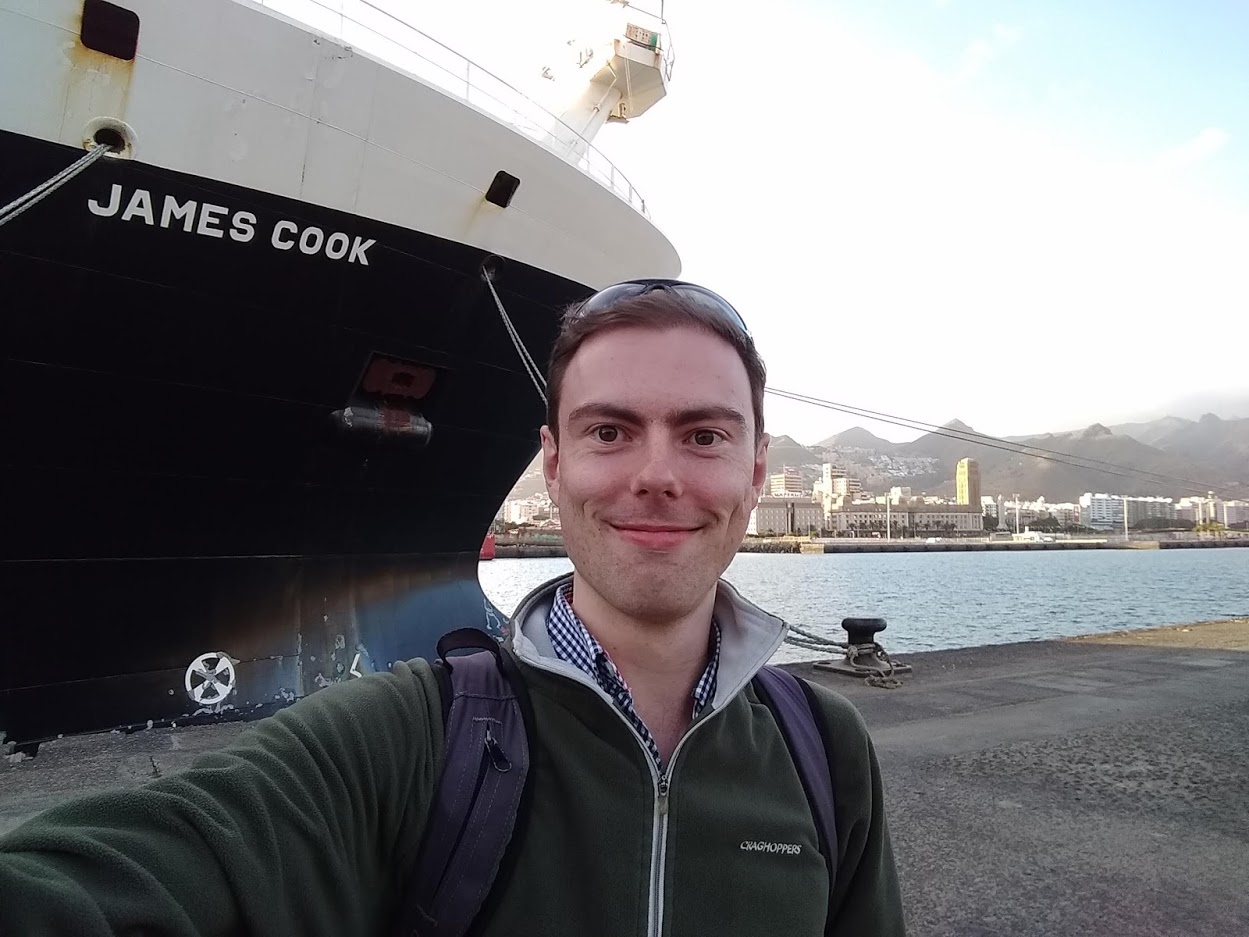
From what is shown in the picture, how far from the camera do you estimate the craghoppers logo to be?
4.21ft

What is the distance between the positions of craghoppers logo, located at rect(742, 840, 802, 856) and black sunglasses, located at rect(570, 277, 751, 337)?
0.92m

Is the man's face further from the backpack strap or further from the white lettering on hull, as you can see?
the white lettering on hull

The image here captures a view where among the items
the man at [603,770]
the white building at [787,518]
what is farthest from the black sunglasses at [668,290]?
the white building at [787,518]

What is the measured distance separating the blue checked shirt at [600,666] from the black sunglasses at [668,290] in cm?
58

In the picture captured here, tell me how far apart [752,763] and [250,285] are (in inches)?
210

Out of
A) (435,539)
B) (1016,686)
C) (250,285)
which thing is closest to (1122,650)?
(1016,686)

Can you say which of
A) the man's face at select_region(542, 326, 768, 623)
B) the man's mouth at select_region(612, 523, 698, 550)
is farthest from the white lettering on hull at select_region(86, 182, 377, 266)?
the man's mouth at select_region(612, 523, 698, 550)

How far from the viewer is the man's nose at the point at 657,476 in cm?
134

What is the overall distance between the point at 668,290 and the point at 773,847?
995mm

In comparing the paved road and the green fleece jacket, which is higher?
the green fleece jacket

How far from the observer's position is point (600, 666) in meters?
1.40

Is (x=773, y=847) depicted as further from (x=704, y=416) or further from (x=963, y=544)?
(x=963, y=544)

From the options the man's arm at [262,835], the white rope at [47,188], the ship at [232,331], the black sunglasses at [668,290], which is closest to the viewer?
the man's arm at [262,835]

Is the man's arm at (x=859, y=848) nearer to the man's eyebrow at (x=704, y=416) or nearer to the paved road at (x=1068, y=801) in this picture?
the man's eyebrow at (x=704, y=416)
